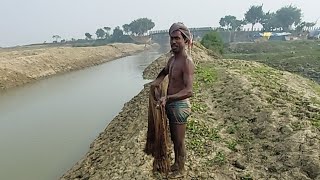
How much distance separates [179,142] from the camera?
17.2 ft

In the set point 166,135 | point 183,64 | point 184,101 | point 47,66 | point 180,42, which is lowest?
point 47,66

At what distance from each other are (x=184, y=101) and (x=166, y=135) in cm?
56

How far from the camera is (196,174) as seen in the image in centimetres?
614

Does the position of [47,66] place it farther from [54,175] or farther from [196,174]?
[196,174]

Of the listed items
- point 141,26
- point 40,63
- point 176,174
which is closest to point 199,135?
point 176,174

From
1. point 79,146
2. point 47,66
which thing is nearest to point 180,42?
point 79,146

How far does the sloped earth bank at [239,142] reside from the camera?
6.20m

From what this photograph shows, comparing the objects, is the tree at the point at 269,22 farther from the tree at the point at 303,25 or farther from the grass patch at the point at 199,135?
the grass patch at the point at 199,135

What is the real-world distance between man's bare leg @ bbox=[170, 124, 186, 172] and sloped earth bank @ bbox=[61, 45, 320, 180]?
64 cm

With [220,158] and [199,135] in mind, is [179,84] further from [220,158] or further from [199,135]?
[199,135]

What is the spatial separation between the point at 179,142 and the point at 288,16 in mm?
94344

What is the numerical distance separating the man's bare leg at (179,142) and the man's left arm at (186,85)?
0.44 m

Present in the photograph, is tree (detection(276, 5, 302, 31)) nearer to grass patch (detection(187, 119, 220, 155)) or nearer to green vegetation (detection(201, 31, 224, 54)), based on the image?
green vegetation (detection(201, 31, 224, 54))

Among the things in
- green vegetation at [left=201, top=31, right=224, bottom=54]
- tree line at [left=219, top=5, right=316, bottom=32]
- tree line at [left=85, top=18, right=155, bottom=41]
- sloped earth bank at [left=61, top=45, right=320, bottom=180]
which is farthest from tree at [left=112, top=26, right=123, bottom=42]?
sloped earth bank at [left=61, top=45, right=320, bottom=180]
